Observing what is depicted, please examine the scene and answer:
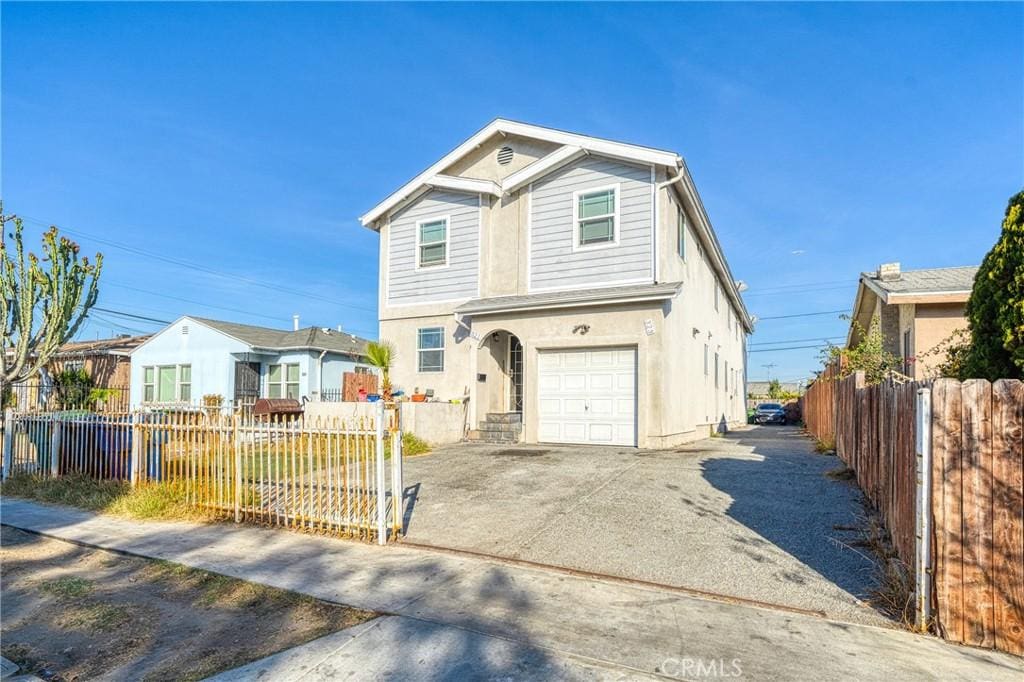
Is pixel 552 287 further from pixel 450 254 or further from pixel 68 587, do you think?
pixel 68 587

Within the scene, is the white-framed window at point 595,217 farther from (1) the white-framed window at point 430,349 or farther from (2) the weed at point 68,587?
(2) the weed at point 68,587

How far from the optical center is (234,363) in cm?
2172

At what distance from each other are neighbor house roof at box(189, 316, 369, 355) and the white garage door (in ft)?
37.5

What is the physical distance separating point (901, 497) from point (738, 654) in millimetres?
2304

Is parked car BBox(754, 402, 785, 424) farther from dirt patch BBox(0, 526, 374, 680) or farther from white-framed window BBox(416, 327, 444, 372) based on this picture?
dirt patch BBox(0, 526, 374, 680)

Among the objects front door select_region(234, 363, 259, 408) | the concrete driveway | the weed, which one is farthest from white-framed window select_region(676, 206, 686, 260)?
Result: front door select_region(234, 363, 259, 408)

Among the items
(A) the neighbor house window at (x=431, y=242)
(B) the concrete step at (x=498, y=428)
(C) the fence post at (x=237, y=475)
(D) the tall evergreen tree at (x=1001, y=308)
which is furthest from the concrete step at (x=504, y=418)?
(D) the tall evergreen tree at (x=1001, y=308)

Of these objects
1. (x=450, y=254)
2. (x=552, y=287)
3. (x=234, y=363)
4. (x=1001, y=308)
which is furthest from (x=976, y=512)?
(x=234, y=363)

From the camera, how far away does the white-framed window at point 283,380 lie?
22125mm

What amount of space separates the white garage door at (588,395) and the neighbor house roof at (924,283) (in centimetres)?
693

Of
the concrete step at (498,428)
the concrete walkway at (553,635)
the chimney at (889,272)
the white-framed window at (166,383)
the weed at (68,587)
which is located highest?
the chimney at (889,272)

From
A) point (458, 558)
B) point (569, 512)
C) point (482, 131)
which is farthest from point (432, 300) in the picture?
point (458, 558)

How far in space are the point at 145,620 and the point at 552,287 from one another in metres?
11.0

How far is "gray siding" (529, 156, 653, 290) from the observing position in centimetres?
1321
